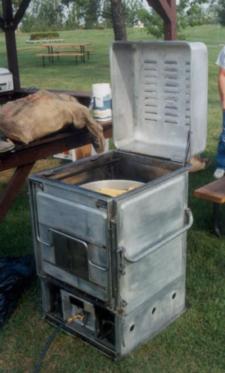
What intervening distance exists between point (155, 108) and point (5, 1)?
371 cm

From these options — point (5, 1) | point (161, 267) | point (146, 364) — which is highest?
point (5, 1)

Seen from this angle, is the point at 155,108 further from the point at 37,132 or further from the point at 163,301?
the point at 163,301

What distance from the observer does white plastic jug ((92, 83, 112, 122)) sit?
401cm

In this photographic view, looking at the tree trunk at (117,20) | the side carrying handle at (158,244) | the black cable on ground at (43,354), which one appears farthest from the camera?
the tree trunk at (117,20)

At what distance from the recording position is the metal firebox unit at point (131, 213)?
2.47 metres

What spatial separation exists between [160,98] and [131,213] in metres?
0.89

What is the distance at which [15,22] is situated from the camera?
5992mm

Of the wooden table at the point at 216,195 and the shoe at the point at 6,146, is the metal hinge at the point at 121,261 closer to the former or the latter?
the shoe at the point at 6,146

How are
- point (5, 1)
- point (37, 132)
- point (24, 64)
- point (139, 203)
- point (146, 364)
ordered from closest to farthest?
1. point (139, 203)
2. point (146, 364)
3. point (37, 132)
4. point (5, 1)
5. point (24, 64)

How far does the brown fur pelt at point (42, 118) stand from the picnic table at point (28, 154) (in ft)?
0.21

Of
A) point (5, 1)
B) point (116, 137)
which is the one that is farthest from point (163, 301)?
point (5, 1)

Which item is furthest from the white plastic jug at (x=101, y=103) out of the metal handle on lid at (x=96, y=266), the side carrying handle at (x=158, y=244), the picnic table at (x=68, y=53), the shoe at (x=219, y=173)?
the picnic table at (x=68, y=53)

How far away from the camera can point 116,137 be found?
3.14 meters

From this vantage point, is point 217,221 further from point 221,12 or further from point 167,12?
point 221,12
